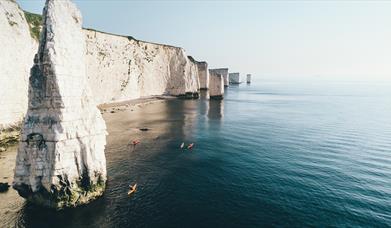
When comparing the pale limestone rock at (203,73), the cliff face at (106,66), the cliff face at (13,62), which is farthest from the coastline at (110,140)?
the pale limestone rock at (203,73)

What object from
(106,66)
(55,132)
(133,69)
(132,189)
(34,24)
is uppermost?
(34,24)

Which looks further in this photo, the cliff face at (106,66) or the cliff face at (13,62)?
the cliff face at (106,66)

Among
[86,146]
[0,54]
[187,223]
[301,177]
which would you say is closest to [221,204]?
[187,223]

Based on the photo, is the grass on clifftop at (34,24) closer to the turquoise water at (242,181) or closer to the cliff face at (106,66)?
the cliff face at (106,66)

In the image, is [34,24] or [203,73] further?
[203,73]

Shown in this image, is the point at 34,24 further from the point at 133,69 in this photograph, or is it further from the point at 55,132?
the point at 133,69

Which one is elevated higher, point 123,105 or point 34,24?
point 34,24

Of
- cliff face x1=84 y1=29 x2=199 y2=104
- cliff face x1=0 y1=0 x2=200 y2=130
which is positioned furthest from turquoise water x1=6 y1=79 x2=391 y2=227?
cliff face x1=84 y1=29 x2=199 y2=104

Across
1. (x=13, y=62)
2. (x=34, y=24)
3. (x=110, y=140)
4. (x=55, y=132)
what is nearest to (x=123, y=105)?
(x=34, y=24)
